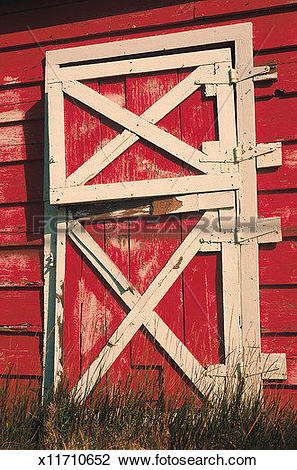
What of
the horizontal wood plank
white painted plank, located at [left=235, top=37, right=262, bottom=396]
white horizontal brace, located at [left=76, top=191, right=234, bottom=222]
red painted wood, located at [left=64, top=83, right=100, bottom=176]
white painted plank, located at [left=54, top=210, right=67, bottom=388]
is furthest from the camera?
the horizontal wood plank

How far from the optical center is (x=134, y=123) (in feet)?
10.0

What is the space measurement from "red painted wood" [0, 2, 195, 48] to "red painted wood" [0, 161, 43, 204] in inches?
39.6

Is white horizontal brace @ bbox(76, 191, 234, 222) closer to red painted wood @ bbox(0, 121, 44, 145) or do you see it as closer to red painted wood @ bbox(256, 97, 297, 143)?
red painted wood @ bbox(256, 97, 297, 143)

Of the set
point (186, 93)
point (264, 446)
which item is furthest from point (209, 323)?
point (186, 93)

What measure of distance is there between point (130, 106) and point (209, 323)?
1622mm

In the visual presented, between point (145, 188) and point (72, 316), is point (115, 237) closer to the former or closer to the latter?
point (145, 188)

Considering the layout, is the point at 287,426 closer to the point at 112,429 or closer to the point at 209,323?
the point at 209,323

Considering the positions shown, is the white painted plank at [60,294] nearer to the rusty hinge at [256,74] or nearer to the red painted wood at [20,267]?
the red painted wood at [20,267]

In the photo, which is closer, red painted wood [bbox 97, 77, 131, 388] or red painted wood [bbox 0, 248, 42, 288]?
red painted wood [bbox 97, 77, 131, 388]

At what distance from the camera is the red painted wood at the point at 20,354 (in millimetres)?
3228

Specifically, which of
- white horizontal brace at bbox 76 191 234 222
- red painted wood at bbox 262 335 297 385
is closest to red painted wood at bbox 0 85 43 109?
white horizontal brace at bbox 76 191 234 222

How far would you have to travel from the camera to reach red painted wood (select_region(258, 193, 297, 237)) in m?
2.91

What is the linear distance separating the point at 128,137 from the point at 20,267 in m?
1.28

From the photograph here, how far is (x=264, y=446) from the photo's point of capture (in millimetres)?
2285
